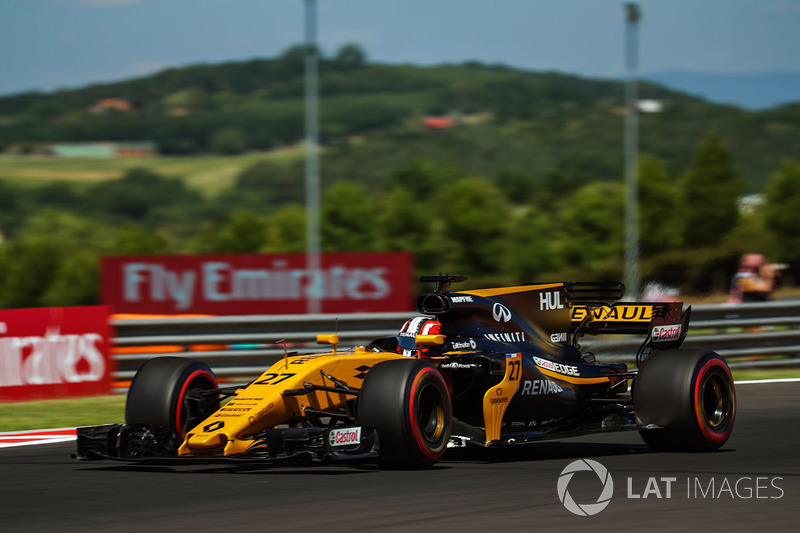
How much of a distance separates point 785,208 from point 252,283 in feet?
190

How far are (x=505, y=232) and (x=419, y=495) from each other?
91.7 meters

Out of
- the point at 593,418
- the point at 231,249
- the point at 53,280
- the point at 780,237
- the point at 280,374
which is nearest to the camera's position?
the point at 280,374

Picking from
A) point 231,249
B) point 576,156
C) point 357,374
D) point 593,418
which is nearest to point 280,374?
point 357,374

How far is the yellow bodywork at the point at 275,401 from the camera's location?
8047 mm

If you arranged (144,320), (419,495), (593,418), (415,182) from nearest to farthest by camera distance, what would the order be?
1. (419,495)
2. (593,418)
3. (144,320)
4. (415,182)

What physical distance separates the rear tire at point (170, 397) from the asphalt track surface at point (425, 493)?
372mm

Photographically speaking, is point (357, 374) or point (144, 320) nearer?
point (357, 374)

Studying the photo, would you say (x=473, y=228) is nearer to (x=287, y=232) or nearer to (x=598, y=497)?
(x=287, y=232)

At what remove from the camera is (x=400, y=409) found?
25.7 feet

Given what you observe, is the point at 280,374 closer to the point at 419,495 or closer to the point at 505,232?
the point at 419,495

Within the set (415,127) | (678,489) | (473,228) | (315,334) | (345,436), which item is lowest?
(678,489)

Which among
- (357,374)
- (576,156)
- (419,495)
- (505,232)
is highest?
(576,156)

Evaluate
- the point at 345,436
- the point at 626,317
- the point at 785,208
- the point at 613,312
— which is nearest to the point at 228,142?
the point at 785,208

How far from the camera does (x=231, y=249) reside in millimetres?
95312
